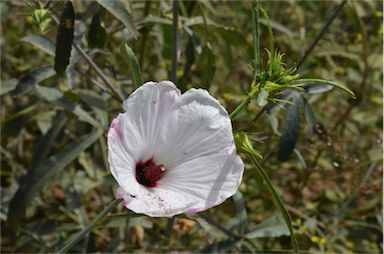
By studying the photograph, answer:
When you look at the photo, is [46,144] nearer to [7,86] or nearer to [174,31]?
[7,86]

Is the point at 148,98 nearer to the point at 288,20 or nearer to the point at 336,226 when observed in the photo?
the point at 336,226

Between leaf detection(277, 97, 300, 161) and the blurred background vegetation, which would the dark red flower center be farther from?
leaf detection(277, 97, 300, 161)

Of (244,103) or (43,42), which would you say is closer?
(244,103)

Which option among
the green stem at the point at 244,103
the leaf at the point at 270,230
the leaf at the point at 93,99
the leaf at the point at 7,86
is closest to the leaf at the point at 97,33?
the leaf at the point at 93,99

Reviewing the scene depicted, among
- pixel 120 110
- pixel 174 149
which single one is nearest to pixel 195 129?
pixel 174 149

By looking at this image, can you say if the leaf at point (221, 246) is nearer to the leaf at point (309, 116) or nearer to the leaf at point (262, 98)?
the leaf at point (309, 116)

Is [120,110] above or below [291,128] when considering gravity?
below

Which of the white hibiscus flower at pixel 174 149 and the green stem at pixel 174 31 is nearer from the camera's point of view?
the white hibiscus flower at pixel 174 149
